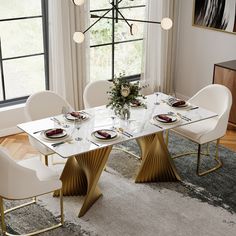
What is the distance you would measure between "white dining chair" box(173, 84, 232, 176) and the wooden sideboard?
690 mm

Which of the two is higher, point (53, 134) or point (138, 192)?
point (53, 134)

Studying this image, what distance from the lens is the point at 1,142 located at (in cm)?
586

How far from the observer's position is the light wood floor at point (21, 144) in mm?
5551

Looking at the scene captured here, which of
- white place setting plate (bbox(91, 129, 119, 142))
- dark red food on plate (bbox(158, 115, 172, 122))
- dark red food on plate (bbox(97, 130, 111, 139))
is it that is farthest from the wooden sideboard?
dark red food on plate (bbox(97, 130, 111, 139))

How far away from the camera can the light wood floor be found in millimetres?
5551

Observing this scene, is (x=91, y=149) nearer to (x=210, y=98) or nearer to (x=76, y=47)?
(x=210, y=98)

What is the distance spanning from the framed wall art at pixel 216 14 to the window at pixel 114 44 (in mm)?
769

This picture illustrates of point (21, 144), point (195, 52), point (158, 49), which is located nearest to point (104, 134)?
point (21, 144)

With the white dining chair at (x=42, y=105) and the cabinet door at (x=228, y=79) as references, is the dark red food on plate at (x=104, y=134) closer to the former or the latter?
the white dining chair at (x=42, y=105)

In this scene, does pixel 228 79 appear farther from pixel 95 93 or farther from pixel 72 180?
pixel 72 180

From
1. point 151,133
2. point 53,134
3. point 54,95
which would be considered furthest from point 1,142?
point 151,133

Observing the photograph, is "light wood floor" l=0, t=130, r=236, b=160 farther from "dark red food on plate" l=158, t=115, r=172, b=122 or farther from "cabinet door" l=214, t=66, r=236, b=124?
"dark red food on plate" l=158, t=115, r=172, b=122

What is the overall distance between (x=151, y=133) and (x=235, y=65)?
2.11 metres

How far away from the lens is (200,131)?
16.5 feet
